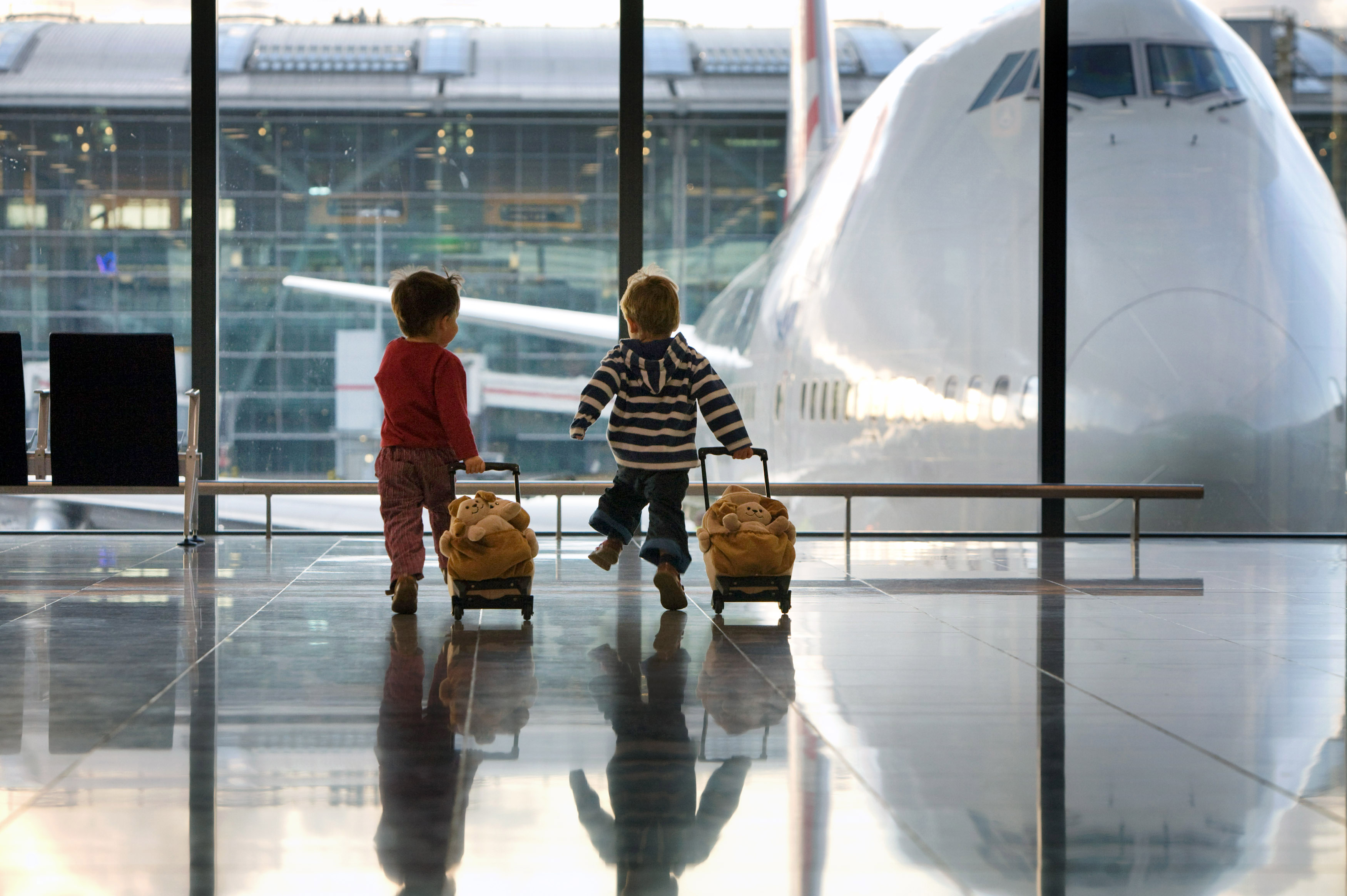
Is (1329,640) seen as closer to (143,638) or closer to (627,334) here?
(143,638)

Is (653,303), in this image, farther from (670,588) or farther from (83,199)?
(83,199)

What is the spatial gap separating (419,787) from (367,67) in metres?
6.31

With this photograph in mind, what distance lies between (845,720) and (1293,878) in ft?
2.94

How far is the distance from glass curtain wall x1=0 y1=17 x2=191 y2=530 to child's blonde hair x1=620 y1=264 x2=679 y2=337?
3661 millimetres

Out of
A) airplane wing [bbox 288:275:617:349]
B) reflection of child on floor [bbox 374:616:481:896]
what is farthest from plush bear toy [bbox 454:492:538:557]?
airplane wing [bbox 288:275:617:349]

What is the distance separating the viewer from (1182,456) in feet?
21.2

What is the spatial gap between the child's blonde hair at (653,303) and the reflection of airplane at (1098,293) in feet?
10.9

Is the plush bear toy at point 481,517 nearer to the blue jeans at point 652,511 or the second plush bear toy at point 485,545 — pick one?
the second plush bear toy at point 485,545

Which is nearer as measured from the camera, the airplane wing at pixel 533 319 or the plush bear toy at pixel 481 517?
the plush bear toy at pixel 481 517

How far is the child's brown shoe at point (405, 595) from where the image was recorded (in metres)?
3.59

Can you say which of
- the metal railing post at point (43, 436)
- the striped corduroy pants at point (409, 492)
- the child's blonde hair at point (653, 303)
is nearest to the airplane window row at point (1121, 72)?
the child's blonde hair at point (653, 303)

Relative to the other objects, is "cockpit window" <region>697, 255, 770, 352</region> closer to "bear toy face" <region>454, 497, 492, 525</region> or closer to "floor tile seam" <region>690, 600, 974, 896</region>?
"bear toy face" <region>454, 497, 492, 525</region>

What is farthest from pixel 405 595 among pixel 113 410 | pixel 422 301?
pixel 113 410

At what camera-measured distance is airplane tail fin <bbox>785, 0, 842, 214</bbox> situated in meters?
10.8
